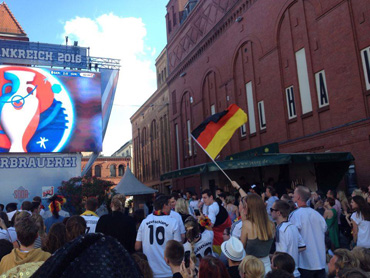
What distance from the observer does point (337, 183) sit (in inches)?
559

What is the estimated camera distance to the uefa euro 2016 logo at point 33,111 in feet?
64.8

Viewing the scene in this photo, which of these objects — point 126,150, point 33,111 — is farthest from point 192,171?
point 126,150

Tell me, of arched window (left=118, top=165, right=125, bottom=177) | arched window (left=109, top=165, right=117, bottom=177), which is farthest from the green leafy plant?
arched window (left=118, top=165, right=125, bottom=177)

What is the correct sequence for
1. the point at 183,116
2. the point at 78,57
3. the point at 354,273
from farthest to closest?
the point at 183,116 < the point at 78,57 < the point at 354,273

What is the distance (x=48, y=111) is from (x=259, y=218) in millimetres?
18626

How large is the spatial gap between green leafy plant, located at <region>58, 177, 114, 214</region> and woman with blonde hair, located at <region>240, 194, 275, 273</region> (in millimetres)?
11706

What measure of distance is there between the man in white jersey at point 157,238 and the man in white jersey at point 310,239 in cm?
187

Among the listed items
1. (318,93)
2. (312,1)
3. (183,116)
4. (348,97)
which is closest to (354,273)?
(348,97)

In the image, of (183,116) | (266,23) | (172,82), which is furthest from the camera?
(172,82)

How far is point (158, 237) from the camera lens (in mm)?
5301

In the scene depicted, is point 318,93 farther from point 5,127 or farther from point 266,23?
point 5,127

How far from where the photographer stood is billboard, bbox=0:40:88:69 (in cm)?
2134

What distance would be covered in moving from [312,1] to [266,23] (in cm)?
337

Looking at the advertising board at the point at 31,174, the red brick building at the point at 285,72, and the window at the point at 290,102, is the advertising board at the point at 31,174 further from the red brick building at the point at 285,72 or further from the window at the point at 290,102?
the window at the point at 290,102
